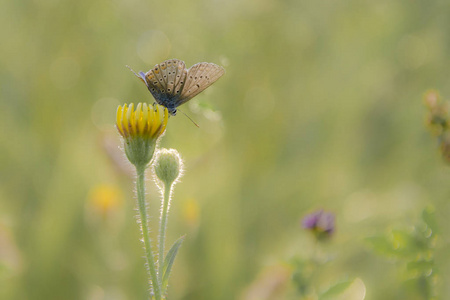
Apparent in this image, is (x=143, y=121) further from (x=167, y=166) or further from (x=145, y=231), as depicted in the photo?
(x=145, y=231)

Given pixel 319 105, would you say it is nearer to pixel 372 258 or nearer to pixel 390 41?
pixel 390 41

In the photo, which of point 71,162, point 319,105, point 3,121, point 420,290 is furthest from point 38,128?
point 420,290

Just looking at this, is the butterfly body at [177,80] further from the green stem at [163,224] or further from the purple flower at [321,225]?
the purple flower at [321,225]

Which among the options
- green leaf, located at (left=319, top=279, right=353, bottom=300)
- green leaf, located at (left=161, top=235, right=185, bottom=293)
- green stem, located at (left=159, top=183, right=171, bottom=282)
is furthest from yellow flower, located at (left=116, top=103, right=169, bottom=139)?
green leaf, located at (left=319, top=279, right=353, bottom=300)

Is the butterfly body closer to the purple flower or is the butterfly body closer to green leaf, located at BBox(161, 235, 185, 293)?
green leaf, located at BBox(161, 235, 185, 293)

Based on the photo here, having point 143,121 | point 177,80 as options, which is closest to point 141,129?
point 143,121

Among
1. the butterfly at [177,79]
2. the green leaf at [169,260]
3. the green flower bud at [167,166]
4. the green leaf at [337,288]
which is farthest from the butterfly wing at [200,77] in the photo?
the green leaf at [337,288]

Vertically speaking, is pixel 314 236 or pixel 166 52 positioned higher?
pixel 166 52
